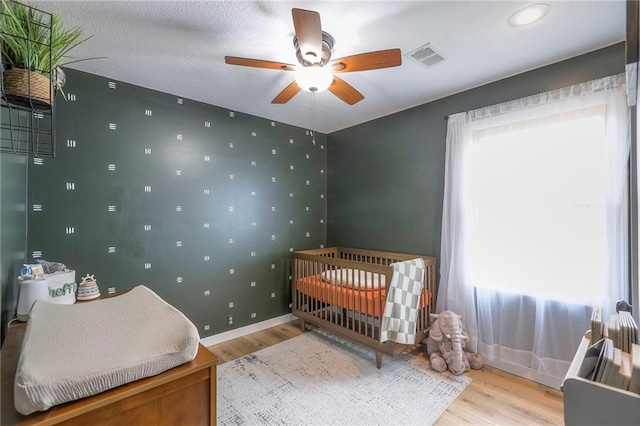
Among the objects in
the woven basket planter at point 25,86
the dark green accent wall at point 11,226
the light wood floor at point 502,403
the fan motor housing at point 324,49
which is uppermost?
the fan motor housing at point 324,49

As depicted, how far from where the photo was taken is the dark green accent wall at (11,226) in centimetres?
123

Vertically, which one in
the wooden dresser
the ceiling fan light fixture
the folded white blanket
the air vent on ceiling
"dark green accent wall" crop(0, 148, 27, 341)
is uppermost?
the air vent on ceiling

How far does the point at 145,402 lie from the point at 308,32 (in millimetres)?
1640

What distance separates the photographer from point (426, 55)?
6.52 feet

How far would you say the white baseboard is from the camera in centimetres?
284

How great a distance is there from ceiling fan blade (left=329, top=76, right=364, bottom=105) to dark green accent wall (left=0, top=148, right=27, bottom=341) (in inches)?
66.9

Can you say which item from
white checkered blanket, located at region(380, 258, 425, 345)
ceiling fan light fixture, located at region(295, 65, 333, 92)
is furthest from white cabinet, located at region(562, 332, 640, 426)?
ceiling fan light fixture, located at region(295, 65, 333, 92)

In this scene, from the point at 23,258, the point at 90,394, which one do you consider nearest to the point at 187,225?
the point at 23,258

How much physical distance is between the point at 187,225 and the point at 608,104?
3.49m

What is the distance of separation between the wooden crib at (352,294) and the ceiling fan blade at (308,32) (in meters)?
1.67

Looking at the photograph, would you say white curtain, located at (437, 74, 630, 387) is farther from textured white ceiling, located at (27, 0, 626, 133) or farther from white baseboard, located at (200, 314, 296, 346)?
white baseboard, located at (200, 314, 296, 346)

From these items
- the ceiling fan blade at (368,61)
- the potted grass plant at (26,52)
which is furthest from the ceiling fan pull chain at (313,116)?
the potted grass plant at (26,52)

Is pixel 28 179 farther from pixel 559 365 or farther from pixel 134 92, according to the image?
pixel 559 365

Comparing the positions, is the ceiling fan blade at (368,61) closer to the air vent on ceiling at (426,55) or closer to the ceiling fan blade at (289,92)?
the ceiling fan blade at (289,92)
